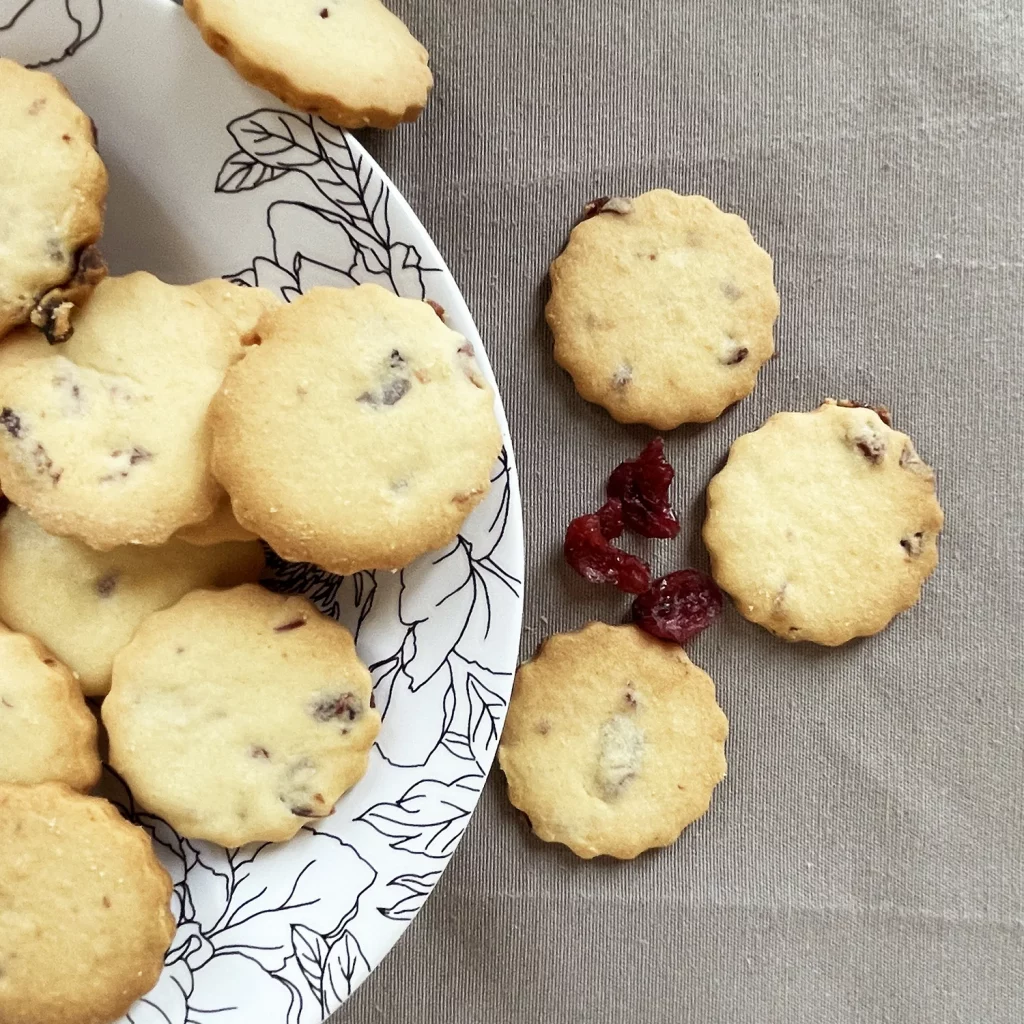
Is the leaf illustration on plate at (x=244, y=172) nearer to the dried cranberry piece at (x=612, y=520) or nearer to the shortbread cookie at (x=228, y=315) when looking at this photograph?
the shortbread cookie at (x=228, y=315)

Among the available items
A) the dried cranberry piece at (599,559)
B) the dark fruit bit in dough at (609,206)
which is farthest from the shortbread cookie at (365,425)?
the dark fruit bit in dough at (609,206)

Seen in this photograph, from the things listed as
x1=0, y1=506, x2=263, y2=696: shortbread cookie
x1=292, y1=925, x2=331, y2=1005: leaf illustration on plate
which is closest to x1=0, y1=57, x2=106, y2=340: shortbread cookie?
x1=0, y1=506, x2=263, y2=696: shortbread cookie

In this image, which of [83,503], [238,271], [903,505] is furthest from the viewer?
[903,505]

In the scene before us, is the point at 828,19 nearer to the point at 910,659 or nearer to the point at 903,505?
the point at 903,505

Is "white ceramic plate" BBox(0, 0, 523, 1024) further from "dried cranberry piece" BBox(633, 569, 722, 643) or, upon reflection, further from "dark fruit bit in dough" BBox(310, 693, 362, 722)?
"dried cranberry piece" BBox(633, 569, 722, 643)

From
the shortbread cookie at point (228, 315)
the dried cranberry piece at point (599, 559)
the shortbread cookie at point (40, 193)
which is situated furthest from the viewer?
the dried cranberry piece at point (599, 559)

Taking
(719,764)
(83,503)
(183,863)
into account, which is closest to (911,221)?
(719,764)

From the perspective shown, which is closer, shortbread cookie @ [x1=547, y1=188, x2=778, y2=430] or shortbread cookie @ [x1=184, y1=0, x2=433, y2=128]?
shortbread cookie @ [x1=184, y1=0, x2=433, y2=128]
